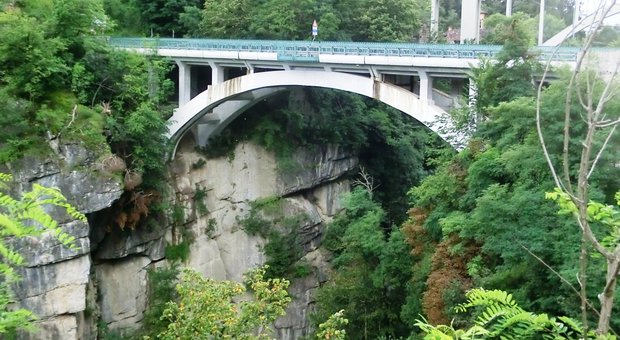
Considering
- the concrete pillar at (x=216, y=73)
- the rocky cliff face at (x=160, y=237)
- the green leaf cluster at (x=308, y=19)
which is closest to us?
the rocky cliff face at (x=160, y=237)

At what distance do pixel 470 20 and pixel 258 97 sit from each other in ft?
19.8

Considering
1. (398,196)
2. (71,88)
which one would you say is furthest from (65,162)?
(398,196)

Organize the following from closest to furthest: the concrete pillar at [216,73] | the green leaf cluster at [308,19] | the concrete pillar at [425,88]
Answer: the concrete pillar at [425,88], the concrete pillar at [216,73], the green leaf cluster at [308,19]

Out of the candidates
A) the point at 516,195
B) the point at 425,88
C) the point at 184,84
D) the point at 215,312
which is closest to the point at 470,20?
the point at 425,88

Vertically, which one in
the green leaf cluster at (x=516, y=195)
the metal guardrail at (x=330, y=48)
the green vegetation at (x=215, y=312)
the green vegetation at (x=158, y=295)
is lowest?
the green vegetation at (x=158, y=295)

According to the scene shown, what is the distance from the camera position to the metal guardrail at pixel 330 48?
1291 cm

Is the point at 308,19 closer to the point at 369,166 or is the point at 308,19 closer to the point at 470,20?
the point at 470,20

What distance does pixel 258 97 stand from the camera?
1892cm

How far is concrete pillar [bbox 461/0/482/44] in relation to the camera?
16.0 metres

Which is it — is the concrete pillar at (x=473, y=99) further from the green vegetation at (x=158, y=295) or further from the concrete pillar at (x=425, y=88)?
the green vegetation at (x=158, y=295)

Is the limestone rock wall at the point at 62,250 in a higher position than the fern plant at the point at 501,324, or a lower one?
lower

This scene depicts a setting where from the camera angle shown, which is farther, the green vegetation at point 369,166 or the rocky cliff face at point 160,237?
the rocky cliff face at point 160,237

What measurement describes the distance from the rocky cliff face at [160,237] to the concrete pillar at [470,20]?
19.2 feet

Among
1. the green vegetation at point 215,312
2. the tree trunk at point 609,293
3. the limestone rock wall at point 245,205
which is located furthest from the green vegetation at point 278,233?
the tree trunk at point 609,293
